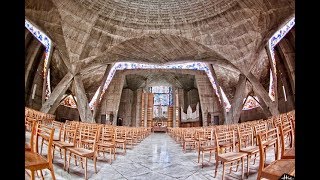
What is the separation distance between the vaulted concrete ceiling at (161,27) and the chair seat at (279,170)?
12188 millimetres

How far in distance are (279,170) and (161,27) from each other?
15.7 m

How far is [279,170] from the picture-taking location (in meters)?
2.38

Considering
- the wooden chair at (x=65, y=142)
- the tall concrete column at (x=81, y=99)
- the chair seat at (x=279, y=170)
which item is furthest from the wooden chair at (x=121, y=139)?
the tall concrete column at (x=81, y=99)

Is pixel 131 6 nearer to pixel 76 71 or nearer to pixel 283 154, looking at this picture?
pixel 76 71

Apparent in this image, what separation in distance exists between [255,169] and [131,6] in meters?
13.5

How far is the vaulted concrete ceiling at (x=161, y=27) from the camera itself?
1455cm

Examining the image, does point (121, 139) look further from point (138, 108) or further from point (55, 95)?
point (138, 108)

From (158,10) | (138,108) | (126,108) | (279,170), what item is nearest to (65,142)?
(279,170)

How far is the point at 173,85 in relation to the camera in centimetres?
3341

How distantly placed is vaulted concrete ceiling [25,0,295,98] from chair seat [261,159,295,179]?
40.0ft

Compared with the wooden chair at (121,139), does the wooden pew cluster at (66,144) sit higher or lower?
higher

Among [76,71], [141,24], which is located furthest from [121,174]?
[76,71]

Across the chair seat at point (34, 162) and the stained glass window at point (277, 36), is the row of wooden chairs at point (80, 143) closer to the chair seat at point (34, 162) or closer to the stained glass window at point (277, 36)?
the chair seat at point (34, 162)

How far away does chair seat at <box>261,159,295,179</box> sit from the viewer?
7.53 ft
